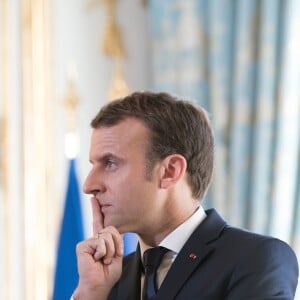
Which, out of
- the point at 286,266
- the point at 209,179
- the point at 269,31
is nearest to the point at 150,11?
the point at 269,31

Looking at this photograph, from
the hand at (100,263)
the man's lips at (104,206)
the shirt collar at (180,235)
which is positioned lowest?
the hand at (100,263)

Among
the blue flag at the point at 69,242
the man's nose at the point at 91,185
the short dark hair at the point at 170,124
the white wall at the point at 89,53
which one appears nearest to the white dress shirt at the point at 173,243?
the short dark hair at the point at 170,124

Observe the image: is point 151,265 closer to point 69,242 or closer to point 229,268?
point 229,268

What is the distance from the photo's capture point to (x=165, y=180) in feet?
6.57

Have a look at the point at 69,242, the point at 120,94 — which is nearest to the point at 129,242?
the point at 69,242

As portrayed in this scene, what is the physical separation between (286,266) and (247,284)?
0.39ft

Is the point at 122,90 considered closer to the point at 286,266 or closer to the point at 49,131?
the point at 49,131

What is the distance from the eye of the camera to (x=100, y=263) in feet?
6.56

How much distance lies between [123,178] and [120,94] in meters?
2.09

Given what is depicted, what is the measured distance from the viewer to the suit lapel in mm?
1852

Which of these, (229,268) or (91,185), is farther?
(91,185)

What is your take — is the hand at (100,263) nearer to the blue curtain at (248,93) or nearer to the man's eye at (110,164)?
the man's eye at (110,164)

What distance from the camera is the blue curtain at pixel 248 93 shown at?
3480mm

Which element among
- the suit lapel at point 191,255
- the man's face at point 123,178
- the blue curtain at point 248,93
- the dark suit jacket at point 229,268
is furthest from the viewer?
the blue curtain at point 248,93
